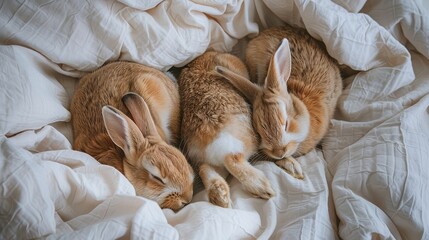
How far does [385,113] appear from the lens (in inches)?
51.6

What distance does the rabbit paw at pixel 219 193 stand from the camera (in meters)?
1.14

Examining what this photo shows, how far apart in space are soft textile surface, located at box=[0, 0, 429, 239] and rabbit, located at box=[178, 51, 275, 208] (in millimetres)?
54

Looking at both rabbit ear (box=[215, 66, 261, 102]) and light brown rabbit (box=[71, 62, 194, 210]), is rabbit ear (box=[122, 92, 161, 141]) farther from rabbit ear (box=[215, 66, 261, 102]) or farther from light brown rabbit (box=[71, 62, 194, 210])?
rabbit ear (box=[215, 66, 261, 102])

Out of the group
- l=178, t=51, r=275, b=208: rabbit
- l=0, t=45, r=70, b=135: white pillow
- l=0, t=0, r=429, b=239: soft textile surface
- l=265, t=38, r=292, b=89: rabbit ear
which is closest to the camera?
l=0, t=0, r=429, b=239: soft textile surface

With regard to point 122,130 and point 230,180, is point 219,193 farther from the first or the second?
point 122,130

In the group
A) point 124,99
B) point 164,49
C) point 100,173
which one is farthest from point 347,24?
point 100,173

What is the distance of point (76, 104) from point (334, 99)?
34.7 inches

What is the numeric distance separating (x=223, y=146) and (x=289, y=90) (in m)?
0.37

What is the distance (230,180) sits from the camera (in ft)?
4.25

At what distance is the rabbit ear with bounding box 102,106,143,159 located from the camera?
3.75ft

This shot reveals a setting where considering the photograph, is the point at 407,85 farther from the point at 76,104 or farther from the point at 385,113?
the point at 76,104

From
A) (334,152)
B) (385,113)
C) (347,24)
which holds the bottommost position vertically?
(334,152)

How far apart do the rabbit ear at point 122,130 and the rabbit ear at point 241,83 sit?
1.16 feet

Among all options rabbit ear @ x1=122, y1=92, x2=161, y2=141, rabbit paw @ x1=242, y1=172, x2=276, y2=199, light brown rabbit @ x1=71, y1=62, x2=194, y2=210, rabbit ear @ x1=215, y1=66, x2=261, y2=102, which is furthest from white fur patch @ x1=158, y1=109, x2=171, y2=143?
rabbit paw @ x1=242, y1=172, x2=276, y2=199
